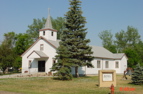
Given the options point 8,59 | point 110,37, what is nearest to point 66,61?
point 8,59

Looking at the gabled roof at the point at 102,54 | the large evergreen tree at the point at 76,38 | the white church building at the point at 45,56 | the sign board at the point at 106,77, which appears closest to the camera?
the sign board at the point at 106,77

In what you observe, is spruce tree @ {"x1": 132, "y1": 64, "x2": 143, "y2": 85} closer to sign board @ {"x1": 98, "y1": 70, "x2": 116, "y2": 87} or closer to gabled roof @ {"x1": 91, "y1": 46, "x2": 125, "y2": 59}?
sign board @ {"x1": 98, "y1": 70, "x2": 116, "y2": 87}

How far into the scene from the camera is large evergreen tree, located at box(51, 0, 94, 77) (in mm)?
26516

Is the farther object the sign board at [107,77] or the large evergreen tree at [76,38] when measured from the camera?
the large evergreen tree at [76,38]

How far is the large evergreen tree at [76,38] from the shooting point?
2652 cm

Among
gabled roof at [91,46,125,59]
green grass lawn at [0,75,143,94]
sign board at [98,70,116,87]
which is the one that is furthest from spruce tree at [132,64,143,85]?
gabled roof at [91,46,125,59]

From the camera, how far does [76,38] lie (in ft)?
89.2

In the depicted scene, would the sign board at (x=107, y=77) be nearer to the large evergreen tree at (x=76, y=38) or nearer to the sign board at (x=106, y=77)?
the sign board at (x=106, y=77)

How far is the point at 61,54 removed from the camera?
24391 mm

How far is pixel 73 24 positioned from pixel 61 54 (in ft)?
17.4

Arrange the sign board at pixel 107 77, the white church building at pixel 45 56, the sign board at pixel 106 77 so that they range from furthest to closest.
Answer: the white church building at pixel 45 56 < the sign board at pixel 107 77 < the sign board at pixel 106 77

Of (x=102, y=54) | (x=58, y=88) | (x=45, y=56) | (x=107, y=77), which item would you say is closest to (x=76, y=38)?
(x=45, y=56)

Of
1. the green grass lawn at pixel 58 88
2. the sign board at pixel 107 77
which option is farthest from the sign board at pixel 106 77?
the green grass lawn at pixel 58 88

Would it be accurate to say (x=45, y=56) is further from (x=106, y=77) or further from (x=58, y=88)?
(x=58, y=88)
